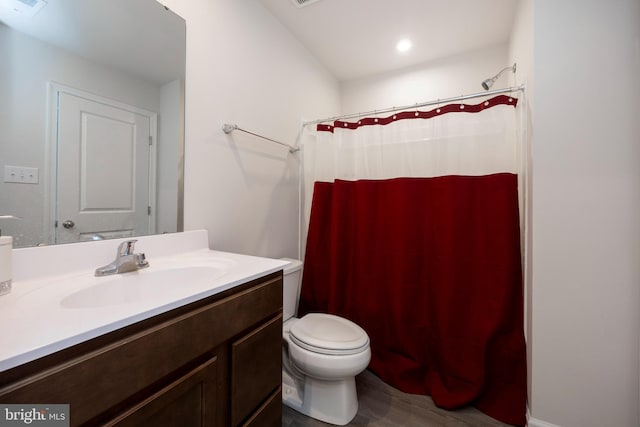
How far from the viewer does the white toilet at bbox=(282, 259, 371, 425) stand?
1.24 meters

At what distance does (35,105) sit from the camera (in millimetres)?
836

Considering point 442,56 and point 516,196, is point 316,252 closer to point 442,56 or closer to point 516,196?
point 516,196

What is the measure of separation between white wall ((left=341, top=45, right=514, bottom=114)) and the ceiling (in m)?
0.07

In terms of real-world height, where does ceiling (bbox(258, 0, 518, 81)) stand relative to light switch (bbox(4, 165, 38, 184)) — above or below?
above

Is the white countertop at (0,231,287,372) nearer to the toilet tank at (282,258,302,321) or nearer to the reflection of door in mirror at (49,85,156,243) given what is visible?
the reflection of door in mirror at (49,85,156,243)

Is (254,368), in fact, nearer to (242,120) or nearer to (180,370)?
(180,370)

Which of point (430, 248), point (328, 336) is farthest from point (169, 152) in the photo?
point (430, 248)

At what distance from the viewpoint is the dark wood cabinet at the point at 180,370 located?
18.8 inches

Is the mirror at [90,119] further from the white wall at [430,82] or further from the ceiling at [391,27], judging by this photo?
the white wall at [430,82]

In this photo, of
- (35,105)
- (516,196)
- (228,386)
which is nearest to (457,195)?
(516,196)

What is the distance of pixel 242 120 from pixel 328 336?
1.33 metres

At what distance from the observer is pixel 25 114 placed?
82cm

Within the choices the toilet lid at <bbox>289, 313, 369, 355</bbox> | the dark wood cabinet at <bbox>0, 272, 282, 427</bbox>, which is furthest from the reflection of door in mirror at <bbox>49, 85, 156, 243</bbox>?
the toilet lid at <bbox>289, 313, 369, 355</bbox>

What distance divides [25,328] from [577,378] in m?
1.91
